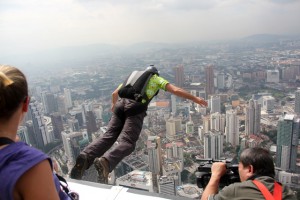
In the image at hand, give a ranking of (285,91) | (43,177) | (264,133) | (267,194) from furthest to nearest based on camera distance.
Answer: (285,91) < (264,133) < (267,194) < (43,177)

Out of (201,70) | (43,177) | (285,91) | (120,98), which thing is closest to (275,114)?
(285,91)

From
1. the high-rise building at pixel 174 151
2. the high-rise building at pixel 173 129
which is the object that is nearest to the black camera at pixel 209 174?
the high-rise building at pixel 174 151

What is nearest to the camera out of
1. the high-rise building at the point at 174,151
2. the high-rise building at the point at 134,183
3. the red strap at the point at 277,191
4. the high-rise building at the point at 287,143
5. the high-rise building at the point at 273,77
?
the red strap at the point at 277,191

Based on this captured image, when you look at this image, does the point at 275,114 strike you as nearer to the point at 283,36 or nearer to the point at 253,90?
the point at 253,90

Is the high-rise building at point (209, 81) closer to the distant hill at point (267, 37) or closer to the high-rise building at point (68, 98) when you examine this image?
the high-rise building at point (68, 98)

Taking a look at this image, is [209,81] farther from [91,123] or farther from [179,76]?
[91,123]

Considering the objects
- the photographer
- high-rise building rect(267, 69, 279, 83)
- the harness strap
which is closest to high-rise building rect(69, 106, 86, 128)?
the photographer
